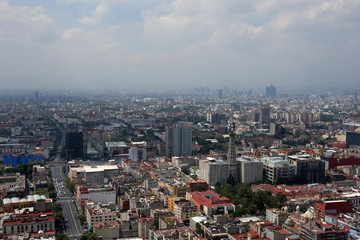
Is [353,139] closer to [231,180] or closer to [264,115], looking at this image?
[231,180]

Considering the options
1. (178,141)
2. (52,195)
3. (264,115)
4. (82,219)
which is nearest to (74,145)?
(178,141)

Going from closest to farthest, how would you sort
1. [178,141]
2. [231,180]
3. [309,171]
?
[231,180], [309,171], [178,141]

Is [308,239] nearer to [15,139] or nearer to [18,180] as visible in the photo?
[18,180]

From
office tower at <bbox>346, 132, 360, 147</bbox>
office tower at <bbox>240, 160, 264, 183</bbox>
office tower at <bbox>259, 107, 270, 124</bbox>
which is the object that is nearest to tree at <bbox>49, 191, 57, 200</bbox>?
office tower at <bbox>240, 160, 264, 183</bbox>

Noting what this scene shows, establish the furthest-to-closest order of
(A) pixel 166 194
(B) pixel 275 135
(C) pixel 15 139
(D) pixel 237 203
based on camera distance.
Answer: (B) pixel 275 135, (C) pixel 15 139, (A) pixel 166 194, (D) pixel 237 203

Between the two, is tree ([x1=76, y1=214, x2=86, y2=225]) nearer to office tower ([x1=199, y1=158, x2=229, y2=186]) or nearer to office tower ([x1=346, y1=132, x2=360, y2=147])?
office tower ([x1=199, y1=158, x2=229, y2=186])

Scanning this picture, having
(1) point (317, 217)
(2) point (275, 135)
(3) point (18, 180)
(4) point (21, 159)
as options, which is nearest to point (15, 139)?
(4) point (21, 159)

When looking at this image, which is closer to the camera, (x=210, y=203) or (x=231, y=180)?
(x=210, y=203)
